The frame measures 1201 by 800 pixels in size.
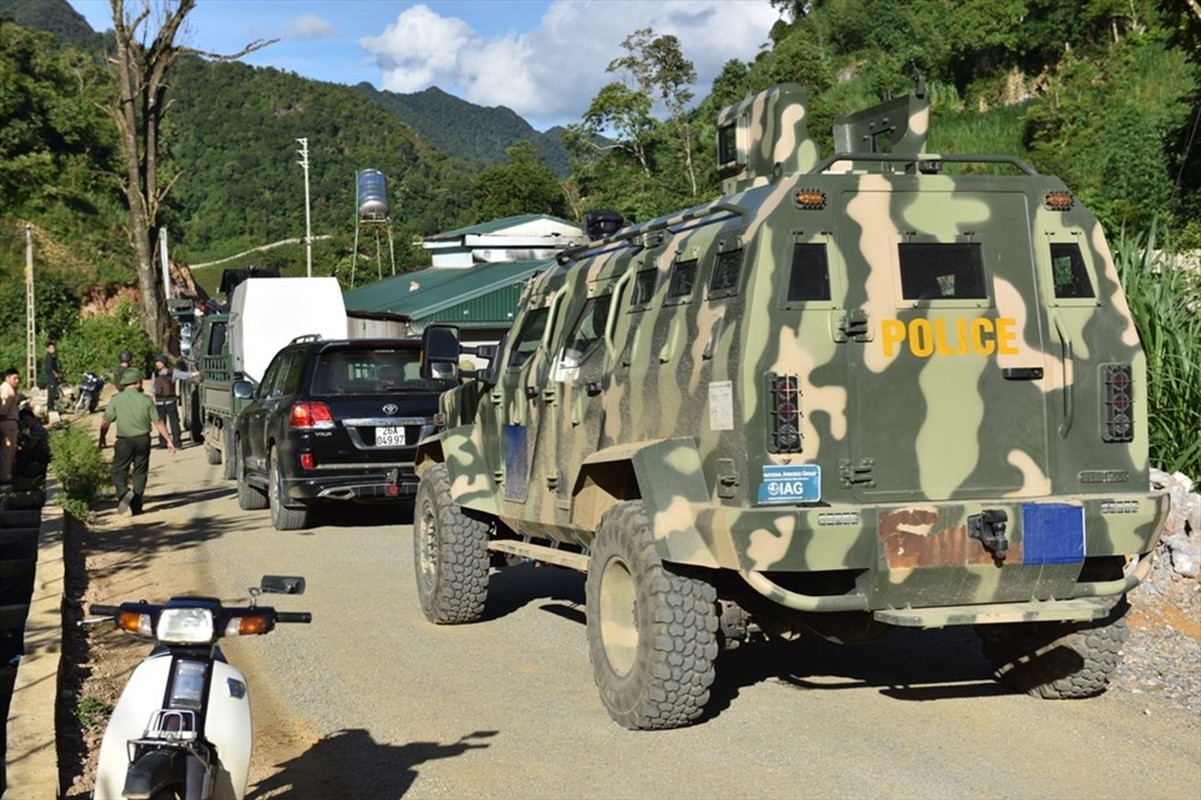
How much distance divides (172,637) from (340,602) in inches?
242

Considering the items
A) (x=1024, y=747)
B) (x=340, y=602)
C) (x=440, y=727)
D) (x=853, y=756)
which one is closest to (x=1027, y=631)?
(x=1024, y=747)

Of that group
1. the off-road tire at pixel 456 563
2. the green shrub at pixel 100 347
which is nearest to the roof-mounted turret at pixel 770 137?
the off-road tire at pixel 456 563

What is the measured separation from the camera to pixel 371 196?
80.1 m

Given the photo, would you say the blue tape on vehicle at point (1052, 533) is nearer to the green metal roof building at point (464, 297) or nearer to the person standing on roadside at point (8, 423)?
the person standing on roadside at point (8, 423)

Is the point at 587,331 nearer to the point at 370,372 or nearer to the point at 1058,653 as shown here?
the point at 1058,653

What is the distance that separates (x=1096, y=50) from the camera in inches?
2303

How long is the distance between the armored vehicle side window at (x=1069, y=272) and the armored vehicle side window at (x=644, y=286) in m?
1.93

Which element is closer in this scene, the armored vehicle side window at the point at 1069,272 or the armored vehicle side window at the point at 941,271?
the armored vehicle side window at the point at 941,271

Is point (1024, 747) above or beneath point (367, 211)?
beneath

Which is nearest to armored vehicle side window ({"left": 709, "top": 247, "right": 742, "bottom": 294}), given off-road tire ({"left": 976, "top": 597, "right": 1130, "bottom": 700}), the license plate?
off-road tire ({"left": 976, "top": 597, "right": 1130, "bottom": 700})

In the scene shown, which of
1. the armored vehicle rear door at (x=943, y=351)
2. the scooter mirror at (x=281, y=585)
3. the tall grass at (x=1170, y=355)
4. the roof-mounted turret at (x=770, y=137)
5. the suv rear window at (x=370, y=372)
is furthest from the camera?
the suv rear window at (x=370, y=372)

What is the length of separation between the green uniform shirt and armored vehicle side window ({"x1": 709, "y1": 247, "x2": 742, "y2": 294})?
10883 mm

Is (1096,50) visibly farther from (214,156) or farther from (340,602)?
(214,156)

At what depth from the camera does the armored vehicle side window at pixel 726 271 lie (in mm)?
6929
